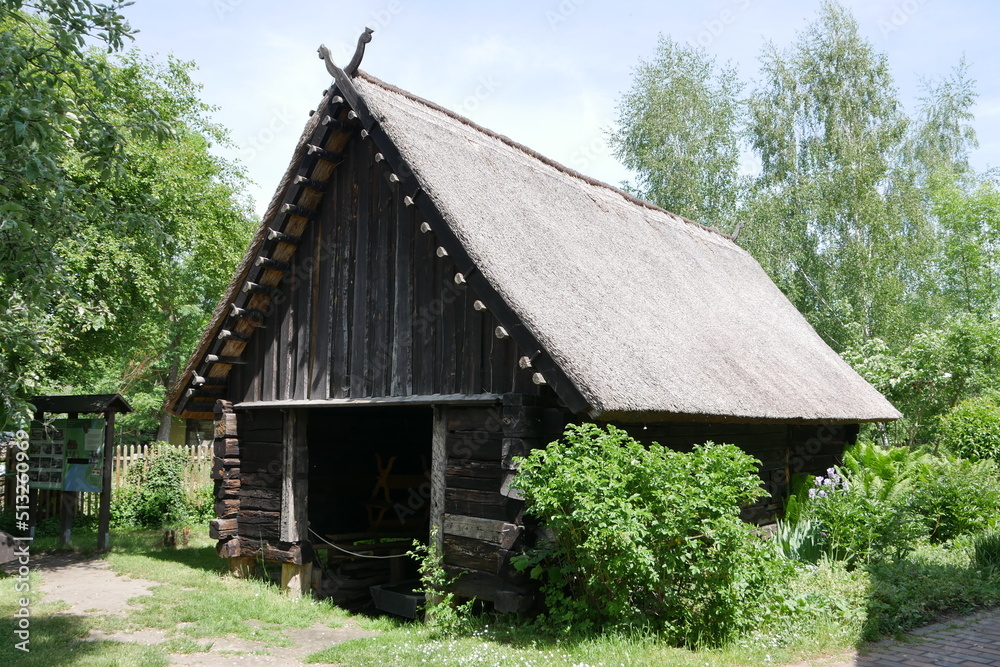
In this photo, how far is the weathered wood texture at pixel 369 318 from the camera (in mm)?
8523

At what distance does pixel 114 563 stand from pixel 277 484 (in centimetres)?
331

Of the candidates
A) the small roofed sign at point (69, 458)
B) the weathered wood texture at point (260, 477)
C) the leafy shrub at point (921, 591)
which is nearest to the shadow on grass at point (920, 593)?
the leafy shrub at point (921, 591)

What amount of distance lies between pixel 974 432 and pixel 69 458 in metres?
16.4

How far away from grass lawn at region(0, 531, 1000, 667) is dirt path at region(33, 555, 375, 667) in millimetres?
136

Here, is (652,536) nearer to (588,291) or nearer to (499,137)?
(588,291)

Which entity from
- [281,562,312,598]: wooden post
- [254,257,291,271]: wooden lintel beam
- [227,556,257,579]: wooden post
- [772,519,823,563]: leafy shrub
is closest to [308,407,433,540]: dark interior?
[227,556,257,579]: wooden post

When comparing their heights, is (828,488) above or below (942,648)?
above

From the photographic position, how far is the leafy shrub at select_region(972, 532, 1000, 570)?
961 cm

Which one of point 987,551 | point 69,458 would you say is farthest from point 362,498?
point 987,551

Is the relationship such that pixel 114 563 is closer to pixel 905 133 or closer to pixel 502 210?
pixel 502 210

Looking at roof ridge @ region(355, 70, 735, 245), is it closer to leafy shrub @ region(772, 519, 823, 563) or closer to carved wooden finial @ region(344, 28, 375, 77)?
carved wooden finial @ region(344, 28, 375, 77)

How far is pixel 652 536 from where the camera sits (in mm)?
6676

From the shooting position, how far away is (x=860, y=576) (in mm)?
8820

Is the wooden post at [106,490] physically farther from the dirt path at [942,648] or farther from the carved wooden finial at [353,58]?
the dirt path at [942,648]
